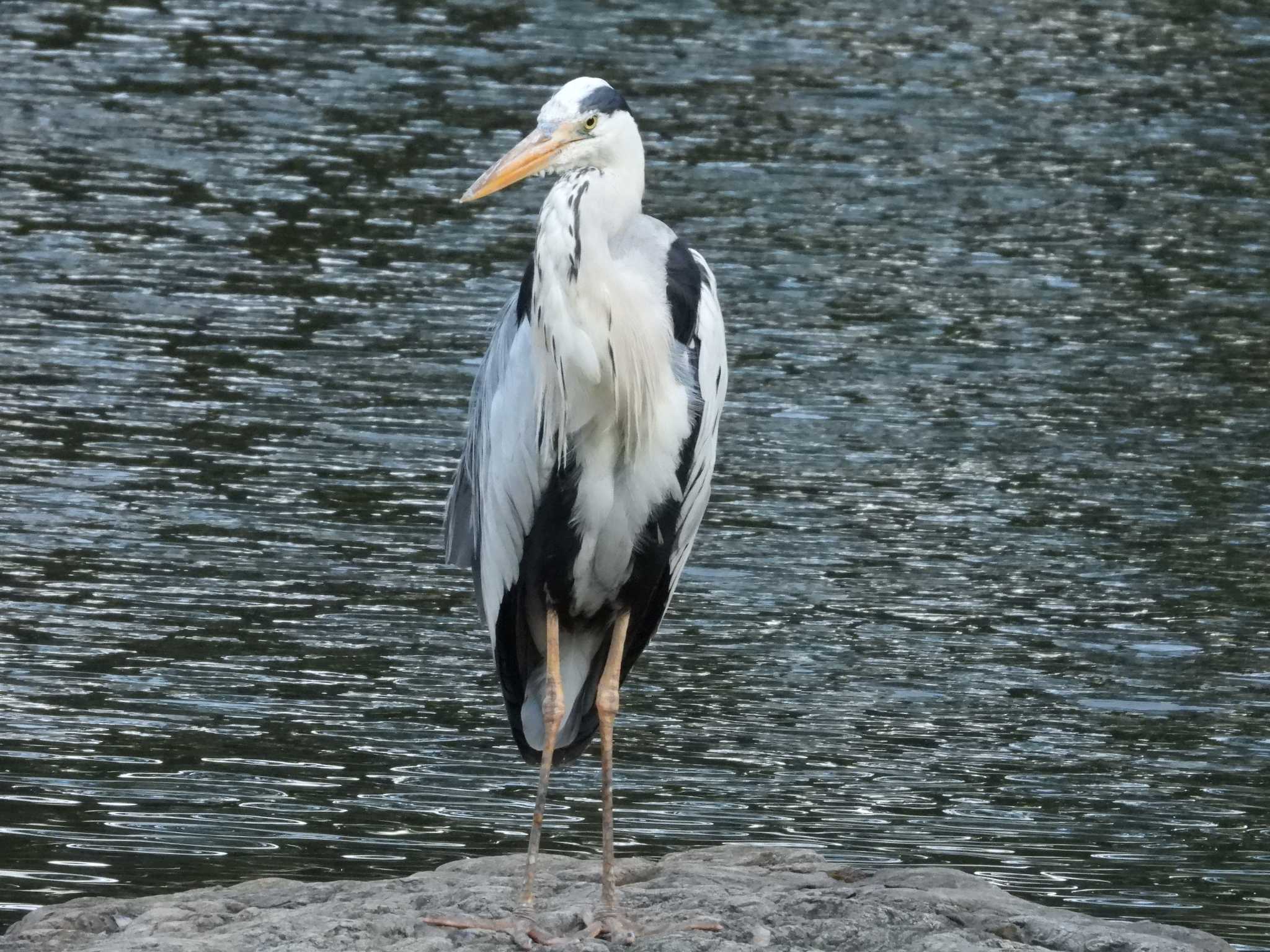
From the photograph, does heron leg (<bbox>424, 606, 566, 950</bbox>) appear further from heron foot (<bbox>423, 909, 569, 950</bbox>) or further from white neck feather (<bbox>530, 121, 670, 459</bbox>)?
white neck feather (<bbox>530, 121, 670, 459</bbox>)

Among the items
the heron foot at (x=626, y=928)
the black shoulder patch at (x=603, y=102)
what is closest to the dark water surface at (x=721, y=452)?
the heron foot at (x=626, y=928)

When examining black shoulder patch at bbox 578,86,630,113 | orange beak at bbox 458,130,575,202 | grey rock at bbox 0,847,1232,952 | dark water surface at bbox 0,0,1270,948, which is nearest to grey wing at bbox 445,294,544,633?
orange beak at bbox 458,130,575,202

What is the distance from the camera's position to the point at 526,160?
6.43 meters

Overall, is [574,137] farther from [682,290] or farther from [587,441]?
[587,441]

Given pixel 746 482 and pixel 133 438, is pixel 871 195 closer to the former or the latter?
pixel 746 482

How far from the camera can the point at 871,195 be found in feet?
52.9

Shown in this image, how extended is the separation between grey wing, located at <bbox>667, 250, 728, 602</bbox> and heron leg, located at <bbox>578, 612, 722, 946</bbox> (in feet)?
0.85

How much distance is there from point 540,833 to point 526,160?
204 centimetres

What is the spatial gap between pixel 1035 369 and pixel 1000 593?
315 cm

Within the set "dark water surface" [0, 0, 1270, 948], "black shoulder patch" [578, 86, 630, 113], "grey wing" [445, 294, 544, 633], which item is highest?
"black shoulder patch" [578, 86, 630, 113]

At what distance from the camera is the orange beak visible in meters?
6.39

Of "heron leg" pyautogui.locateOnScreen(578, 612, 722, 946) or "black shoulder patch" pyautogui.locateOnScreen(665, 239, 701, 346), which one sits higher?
"black shoulder patch" pyautogui.locateOnScreen(665, 239, 701, 346)

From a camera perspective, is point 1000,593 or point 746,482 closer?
point 1000,593

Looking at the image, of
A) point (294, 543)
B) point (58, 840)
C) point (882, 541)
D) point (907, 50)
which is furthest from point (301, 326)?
point (907, 50)
